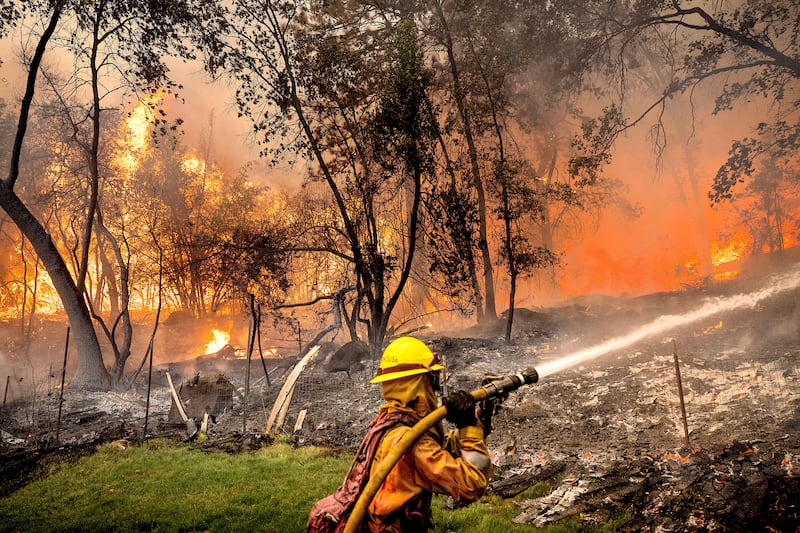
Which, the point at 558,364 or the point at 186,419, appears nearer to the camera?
the point at 558,364

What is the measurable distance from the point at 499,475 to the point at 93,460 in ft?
24.8

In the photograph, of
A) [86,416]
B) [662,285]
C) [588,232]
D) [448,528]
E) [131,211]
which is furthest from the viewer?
[588,232]

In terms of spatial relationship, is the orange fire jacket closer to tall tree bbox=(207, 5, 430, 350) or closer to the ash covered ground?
the ash covered ground

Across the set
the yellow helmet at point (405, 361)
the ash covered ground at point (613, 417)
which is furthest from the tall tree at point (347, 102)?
the yellow helmet at point (405, 361)

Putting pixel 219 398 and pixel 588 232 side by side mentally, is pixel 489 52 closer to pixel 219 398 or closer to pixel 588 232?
pixel 219 398

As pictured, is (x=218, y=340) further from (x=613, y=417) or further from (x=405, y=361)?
(x=405, y=361)

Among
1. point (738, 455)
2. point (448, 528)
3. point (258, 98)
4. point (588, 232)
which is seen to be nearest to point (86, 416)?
point (258, 98)

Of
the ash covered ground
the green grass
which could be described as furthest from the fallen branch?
the green grass

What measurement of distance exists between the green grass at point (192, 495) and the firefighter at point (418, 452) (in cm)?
313

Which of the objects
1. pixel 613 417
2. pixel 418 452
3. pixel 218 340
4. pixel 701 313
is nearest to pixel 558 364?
pixel 613 417

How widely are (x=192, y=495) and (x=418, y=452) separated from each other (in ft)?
19.3

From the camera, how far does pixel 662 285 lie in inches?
1211

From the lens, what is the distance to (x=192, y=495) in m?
6.88

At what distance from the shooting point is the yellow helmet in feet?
8.89
